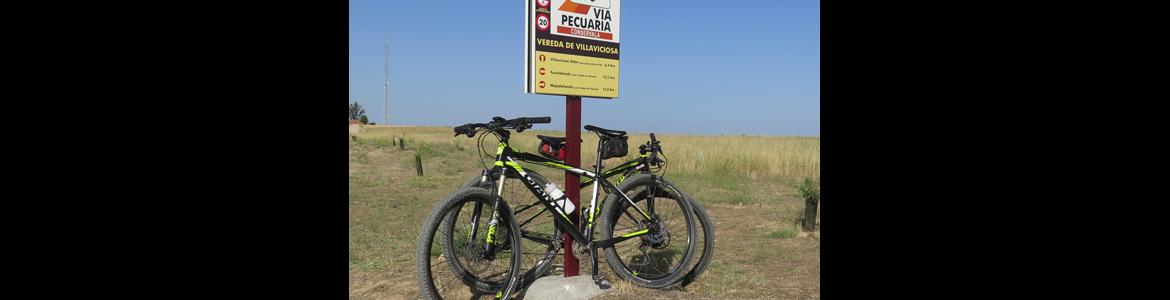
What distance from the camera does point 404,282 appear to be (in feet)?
18.5

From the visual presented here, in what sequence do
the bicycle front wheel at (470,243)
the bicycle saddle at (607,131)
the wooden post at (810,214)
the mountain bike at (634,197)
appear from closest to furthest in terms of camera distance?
the bicycle front wheel at (470,243)
the mountain bike at (634,197)
the bicycle saddle at (607,131)
the wooden post at (810,214)

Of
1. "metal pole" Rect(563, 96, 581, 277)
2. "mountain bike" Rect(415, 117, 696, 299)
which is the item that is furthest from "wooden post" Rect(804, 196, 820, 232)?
"metal pole" Rect(563, 96, 581, 277)

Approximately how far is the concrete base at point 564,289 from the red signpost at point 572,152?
236 millimetres

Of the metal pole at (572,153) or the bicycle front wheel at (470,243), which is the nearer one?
the bicycle front wheel at (470,243)

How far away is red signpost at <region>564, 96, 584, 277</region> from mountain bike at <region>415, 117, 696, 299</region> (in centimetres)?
10

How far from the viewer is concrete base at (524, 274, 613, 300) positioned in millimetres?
4504

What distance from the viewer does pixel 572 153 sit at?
15.7 feet

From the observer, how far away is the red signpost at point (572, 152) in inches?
189

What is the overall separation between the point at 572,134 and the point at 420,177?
10463mm

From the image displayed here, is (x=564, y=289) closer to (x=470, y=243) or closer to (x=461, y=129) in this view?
(x=470, y=243)

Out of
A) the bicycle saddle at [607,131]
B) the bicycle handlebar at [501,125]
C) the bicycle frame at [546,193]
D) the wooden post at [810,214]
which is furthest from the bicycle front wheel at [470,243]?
the wooden post at [810,214]

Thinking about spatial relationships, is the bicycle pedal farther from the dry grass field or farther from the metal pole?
the metal pole

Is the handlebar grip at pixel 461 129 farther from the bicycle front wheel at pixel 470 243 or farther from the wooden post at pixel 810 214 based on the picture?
the wooden post at pixel 810 214

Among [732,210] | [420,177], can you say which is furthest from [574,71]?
[420,177]
